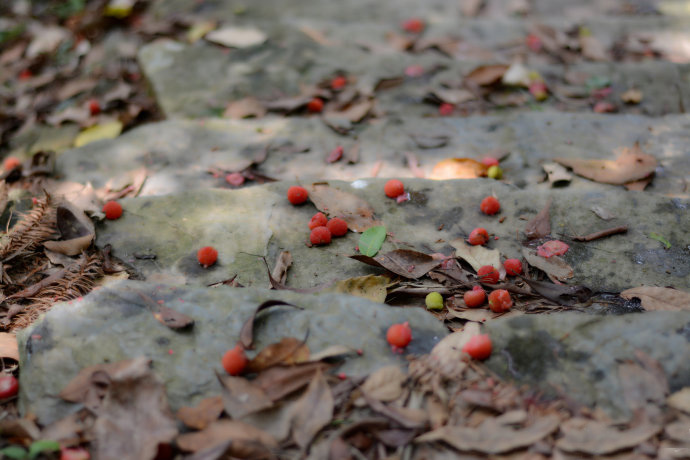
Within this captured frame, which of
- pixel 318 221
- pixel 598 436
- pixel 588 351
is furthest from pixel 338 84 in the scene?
pixel 598 436

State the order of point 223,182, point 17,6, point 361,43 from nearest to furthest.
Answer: point 223,182
point 361,43
point 17,6

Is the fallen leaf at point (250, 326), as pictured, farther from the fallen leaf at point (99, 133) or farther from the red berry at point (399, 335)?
the fallen leaf at point (99, 133)

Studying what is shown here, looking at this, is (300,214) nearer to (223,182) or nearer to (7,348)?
(223,182)

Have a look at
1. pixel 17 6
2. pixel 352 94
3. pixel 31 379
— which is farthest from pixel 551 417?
pixel 17 6

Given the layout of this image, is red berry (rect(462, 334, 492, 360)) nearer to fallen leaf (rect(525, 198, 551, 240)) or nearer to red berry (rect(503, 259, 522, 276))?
red berry (rect(503, 259, 522, 276))

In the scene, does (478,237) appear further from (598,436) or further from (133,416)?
(133,416)

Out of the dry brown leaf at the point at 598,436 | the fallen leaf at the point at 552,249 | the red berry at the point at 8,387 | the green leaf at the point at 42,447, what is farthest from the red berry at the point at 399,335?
the red berry at the point at 8,387

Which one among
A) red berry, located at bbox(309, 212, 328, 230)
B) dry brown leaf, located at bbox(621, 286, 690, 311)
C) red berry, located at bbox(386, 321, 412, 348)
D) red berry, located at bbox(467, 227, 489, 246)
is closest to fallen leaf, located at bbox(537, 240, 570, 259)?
red berry, located at bbox(467, 227, 489, 246)
